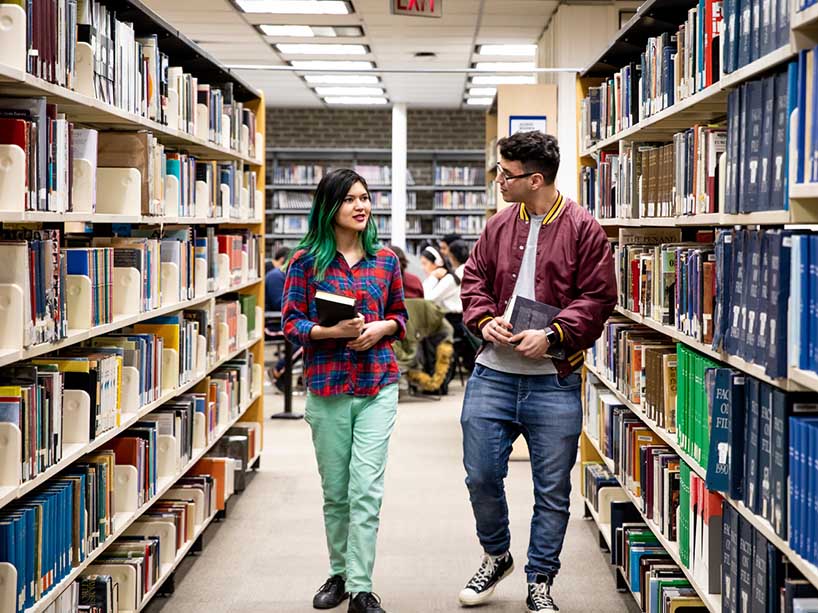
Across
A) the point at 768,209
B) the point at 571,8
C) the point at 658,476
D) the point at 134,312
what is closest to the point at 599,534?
the point at 658,476

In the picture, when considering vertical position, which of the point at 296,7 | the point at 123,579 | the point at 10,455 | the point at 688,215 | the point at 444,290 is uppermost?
the point at 296,7

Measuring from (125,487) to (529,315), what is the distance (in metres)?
1.41

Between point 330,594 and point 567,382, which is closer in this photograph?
point 567,382

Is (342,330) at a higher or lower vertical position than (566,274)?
lower

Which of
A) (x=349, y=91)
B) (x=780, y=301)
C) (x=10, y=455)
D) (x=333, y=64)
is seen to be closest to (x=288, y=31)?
(x=333, y=64)

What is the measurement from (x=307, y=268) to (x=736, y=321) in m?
1.65

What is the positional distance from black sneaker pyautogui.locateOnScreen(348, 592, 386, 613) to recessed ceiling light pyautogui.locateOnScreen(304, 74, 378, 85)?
8.37 m

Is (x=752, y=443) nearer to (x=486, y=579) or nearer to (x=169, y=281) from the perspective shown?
A: (x=486, y=579)

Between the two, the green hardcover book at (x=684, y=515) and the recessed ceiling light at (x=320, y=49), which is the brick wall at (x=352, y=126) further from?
the green hardcover book at (x=684, y=515)

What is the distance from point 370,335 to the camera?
138 inches

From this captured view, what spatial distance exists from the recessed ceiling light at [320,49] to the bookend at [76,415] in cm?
689

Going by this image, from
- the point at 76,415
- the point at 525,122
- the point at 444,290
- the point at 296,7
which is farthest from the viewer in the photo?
the point at 444,290

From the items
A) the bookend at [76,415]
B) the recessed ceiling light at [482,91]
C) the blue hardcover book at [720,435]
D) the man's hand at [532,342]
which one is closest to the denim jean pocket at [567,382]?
the man's hand at [532,342]

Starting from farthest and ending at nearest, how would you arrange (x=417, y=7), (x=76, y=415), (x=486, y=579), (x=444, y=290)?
1. (x=444, y=290)
2. (x=417, y=7)
3. (x=486, y=579)
4. (x=76, y=415)
